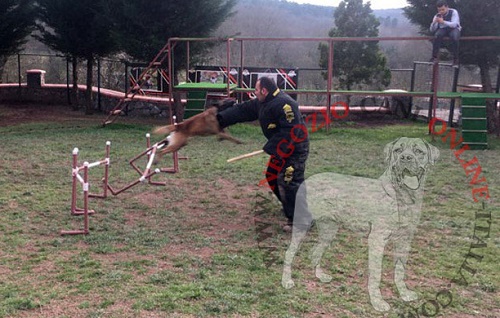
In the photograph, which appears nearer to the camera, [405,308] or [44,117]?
[405,308]

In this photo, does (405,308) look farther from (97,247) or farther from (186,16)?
(186,16)

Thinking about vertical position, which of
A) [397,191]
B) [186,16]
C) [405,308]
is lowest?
[405,308]

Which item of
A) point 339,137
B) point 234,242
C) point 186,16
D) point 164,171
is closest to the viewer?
point 234,242

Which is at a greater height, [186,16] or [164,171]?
[186,16]

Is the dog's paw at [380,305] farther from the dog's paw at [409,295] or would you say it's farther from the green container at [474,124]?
the green container at [474,124]

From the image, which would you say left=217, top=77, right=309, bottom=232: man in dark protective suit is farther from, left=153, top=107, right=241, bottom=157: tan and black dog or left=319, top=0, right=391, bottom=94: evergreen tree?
left=319, top=0, right=391, bottom=94: evergreen tree

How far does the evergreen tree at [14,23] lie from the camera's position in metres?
15.7

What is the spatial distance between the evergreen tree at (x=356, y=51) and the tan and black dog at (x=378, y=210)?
10.4 metres

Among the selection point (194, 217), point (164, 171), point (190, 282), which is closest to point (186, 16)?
point (164, 171)

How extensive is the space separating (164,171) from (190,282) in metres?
4.47

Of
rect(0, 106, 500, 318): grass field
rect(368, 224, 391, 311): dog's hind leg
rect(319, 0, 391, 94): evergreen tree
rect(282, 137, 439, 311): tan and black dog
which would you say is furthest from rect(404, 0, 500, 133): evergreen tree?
rect(368, 224, 391, 311): dog's hind leg

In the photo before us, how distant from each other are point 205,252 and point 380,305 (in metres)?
1.90

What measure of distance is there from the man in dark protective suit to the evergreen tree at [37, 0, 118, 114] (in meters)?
10.9

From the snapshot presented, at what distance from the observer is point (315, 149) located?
11.2m
